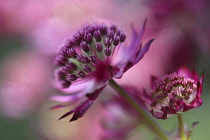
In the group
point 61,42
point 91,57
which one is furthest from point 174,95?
point 61,42

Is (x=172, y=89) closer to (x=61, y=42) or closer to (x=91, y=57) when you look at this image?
(x=91, y=57)

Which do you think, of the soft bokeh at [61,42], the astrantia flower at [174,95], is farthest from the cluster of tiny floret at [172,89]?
the soft bokeh at [61,42]

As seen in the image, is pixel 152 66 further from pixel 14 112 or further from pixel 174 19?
pixel 14 112

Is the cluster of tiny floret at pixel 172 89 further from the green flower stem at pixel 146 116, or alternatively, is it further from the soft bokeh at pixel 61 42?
the soft bokeh at pixel 61 42

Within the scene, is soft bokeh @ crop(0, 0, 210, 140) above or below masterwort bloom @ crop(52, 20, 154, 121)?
below

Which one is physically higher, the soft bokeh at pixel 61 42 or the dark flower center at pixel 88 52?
the dark flower center at pixel 88 52

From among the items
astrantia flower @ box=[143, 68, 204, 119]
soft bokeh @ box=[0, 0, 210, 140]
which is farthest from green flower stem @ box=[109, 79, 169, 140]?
soft bokeh @ box=[0, 0, 210, 140]

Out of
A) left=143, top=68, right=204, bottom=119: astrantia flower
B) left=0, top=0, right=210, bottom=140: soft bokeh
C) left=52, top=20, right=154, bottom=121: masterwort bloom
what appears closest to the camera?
left=143, top=68, right=204, bottom=119: astrantia flower

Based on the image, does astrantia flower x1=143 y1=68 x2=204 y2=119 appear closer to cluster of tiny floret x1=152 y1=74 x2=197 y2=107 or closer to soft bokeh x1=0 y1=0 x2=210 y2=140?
cluster of tiny floret x1=152 y1=74 x2=197 y2=107
